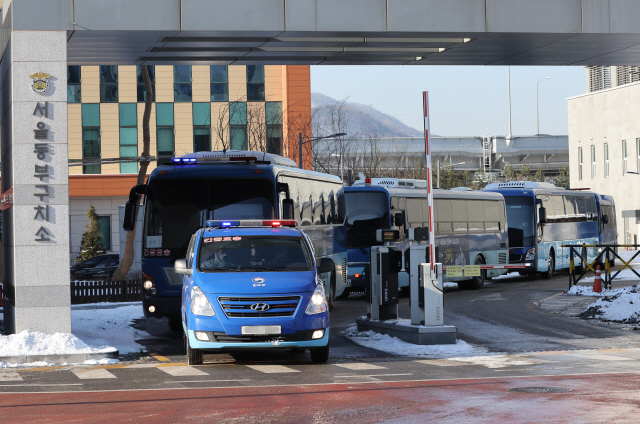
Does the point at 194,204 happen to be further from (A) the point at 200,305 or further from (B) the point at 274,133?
(B) the point at 274,133

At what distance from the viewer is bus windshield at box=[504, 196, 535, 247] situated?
34.4 m

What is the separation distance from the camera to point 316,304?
12695 millimetres

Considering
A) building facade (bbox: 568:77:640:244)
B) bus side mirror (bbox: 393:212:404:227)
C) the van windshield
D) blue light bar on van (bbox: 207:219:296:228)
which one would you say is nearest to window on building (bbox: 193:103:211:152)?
bus side mirror (bbox: 393:212:404:227)

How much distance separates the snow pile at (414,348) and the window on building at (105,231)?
38.5 meters

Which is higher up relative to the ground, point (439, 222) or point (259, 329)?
point (439, 222)

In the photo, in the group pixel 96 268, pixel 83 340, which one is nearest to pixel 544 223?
pixel 96 268

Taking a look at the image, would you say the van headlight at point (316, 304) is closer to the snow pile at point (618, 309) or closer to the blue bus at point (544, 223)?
the snow pile at point (618, 309)

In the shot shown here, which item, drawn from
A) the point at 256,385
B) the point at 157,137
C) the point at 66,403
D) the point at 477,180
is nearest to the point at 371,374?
the point at 256,385

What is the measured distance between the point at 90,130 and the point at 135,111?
2.78 metres

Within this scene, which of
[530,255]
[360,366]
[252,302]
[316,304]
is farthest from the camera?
[530,255]

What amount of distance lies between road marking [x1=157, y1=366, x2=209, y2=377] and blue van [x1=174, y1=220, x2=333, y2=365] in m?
0.29

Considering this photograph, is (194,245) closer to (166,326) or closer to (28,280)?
(28,280)

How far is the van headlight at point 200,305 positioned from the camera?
488 inches

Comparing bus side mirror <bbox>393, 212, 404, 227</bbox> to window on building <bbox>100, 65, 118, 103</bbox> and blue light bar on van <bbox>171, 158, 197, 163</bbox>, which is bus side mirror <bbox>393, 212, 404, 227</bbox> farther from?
window on building <bbox>100, 65, 118, 103</bbox>
